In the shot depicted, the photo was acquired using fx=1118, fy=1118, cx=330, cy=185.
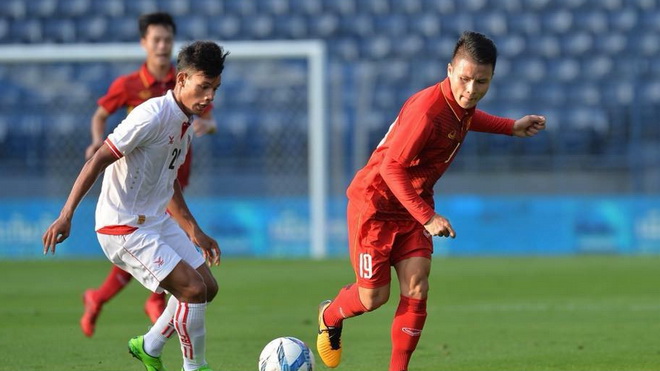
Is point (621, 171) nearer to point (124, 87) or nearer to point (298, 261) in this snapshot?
point (298, 261)

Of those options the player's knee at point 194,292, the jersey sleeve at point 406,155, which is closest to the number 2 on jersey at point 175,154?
the player's knee at point 194,292

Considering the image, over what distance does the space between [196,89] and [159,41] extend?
8.92 ft

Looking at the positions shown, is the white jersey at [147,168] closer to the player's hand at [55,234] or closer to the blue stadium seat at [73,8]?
the player's hand at [55,234]

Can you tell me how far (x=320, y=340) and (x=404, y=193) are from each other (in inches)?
55.9

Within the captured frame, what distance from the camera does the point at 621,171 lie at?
19.2 m

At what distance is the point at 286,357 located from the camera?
18.3 ft

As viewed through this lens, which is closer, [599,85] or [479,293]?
[479,293]

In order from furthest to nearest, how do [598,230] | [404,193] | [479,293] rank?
[598,230]
[479,293]
[404,193]

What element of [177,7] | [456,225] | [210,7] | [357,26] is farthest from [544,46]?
[177,7]

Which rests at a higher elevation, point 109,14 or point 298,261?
point 109,14

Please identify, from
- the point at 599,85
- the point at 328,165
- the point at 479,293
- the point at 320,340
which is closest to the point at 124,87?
the point at 320,340

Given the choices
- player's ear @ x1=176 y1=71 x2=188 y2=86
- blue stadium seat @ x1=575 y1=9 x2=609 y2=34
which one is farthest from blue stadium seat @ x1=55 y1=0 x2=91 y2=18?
player's ear @ x1=176 y1=71 x2=188 y2=86

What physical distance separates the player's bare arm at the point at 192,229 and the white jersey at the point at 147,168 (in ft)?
0.84

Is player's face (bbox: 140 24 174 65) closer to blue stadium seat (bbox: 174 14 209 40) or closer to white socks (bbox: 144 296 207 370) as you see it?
white socks (bbox: 144 296 207 370)
